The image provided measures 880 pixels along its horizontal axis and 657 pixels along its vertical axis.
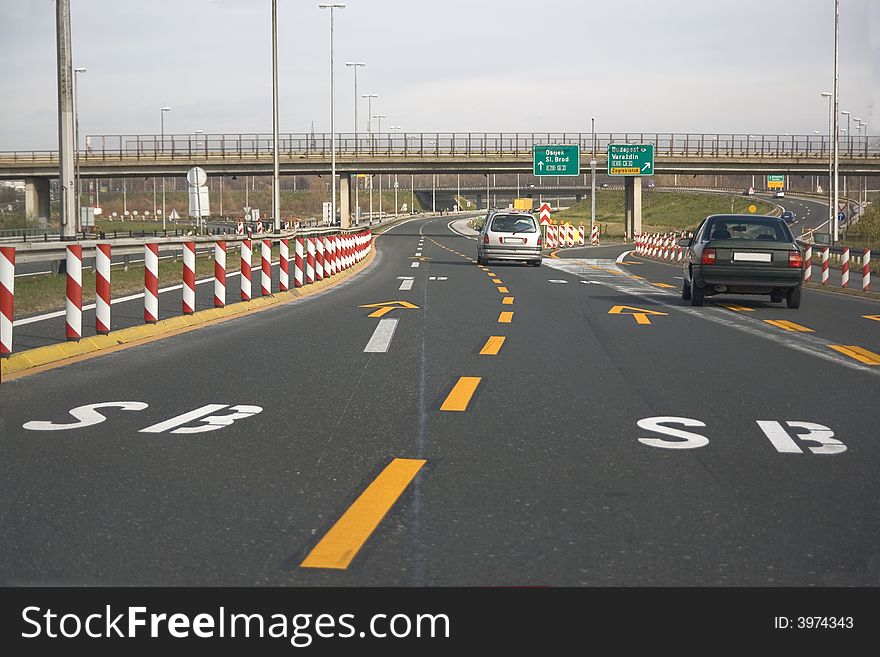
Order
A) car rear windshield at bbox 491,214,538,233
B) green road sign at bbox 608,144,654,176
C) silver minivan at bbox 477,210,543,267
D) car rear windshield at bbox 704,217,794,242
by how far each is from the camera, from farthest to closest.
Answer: green road sign at bbox 608,144,654,176 < car rear windshield at bbox 491,214,538,233 < silver minivan at bbox 477,210,543,267 < car rear windshield at bbox 704,217,794,242

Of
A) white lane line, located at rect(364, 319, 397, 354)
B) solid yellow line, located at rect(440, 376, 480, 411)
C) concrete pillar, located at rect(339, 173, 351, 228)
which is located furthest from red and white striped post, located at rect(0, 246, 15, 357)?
concrete pillar, located at rect(339, 173, 351, 228)

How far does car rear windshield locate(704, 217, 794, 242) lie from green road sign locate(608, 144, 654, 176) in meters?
55.5

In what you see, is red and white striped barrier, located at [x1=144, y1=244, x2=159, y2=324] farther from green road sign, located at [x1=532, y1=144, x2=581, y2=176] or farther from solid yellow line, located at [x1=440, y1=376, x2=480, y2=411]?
green road sign, located at [x1=532, y1=144, x2=581, y2=176]

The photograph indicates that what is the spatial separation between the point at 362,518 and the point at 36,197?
80.8 m

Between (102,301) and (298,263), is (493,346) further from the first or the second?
(298,263)

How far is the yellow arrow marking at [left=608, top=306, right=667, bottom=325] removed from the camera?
18.1m

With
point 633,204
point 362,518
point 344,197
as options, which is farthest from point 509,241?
point 633,204

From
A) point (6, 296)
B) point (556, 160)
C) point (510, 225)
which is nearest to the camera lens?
point (6, 296)

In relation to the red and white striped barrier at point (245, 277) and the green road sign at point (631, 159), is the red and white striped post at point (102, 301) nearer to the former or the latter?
the red and white striped barrier at point (245, 277)

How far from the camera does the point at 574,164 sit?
77688 millimetres

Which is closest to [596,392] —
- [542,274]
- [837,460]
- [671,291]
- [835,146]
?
[837,460]

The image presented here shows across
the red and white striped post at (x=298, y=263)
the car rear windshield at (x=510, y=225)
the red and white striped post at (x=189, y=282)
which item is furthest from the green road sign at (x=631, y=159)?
the red and white striped post at (x=189, y=282)

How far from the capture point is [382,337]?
48.7ft
